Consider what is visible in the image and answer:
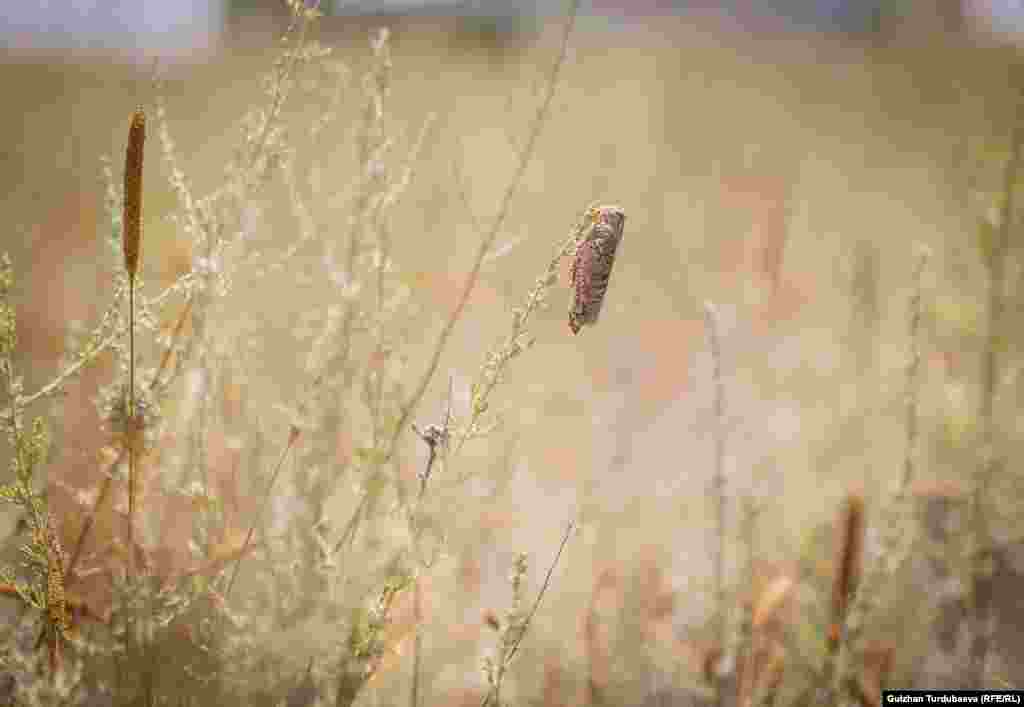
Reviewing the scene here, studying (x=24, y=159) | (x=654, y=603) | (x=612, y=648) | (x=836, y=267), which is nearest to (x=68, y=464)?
(x=612, y=648)

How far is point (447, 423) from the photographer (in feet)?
2.84

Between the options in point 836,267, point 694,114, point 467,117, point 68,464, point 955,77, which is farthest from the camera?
point 694,114

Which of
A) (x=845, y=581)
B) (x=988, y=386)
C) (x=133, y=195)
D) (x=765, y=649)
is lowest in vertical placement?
(x=765, y=649)

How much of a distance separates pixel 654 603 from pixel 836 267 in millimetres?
2354

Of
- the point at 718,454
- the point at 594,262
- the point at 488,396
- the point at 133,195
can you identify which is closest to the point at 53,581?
the point at 133,195

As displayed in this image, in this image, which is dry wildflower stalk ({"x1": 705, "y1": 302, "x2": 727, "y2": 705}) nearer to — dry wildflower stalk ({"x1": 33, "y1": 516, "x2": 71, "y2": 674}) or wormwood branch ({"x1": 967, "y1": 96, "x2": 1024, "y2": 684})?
wormwood branch ({"x1": 967, "y1": 96, "x2": 1024, "y2": 684})

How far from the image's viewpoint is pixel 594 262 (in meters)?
0.83

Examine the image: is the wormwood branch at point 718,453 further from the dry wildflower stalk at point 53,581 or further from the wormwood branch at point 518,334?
the dry wildflower stalk at point 53,581

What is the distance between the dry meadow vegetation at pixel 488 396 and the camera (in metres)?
1.02

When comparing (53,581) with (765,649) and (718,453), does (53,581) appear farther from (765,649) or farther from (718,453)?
(765,649)

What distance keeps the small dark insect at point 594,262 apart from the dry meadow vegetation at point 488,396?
0.10 ft

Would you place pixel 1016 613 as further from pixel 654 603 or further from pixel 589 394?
pixel 589 394

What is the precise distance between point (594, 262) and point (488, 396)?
10.8 inches

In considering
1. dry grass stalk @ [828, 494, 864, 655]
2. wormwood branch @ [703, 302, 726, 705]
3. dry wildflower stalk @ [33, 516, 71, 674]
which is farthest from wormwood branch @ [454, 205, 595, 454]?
dry grass stalk @ [828, 494, 864, 655]
